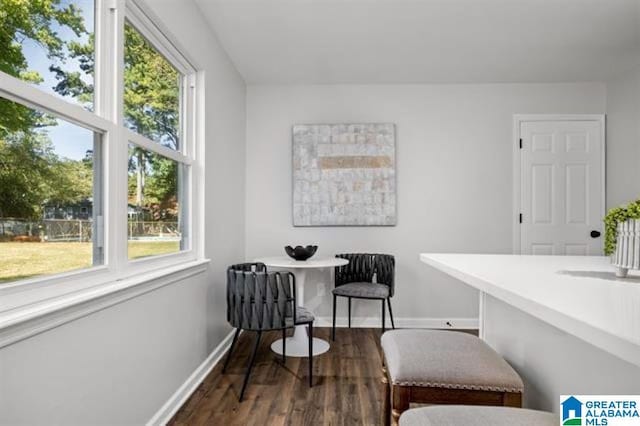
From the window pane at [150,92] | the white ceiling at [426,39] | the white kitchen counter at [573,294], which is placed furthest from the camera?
the white ceiling at [426,39]

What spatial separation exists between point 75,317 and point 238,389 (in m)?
1.33

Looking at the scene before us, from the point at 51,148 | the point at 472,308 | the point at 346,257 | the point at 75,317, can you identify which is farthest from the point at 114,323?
the point at 472,308

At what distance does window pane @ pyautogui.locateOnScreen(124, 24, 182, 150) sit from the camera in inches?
67.9

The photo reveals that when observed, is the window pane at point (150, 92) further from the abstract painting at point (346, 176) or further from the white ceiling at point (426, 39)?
the abstract painting at point (346, 176)

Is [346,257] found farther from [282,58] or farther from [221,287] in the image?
[282,58]

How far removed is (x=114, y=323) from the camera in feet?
4.69

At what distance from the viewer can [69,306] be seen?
45.3 inches

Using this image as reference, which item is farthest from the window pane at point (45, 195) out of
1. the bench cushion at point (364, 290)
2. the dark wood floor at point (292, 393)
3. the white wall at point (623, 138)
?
the white wall at point (623, 138)

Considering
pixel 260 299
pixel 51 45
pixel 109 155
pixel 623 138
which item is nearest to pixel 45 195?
pixel 109 155

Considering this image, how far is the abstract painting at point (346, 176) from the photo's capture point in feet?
11.6

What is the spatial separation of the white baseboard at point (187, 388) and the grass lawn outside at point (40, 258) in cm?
91

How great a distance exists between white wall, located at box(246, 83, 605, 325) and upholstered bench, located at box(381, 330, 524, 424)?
232cm

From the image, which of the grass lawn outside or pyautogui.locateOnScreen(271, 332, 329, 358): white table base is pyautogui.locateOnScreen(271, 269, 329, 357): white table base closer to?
pyautogui.locateOnScreen(271, 332, 329, 358): white table base

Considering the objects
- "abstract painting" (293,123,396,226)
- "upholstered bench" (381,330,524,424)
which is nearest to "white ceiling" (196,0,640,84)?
"abstract painting" (293,123,396,226)
